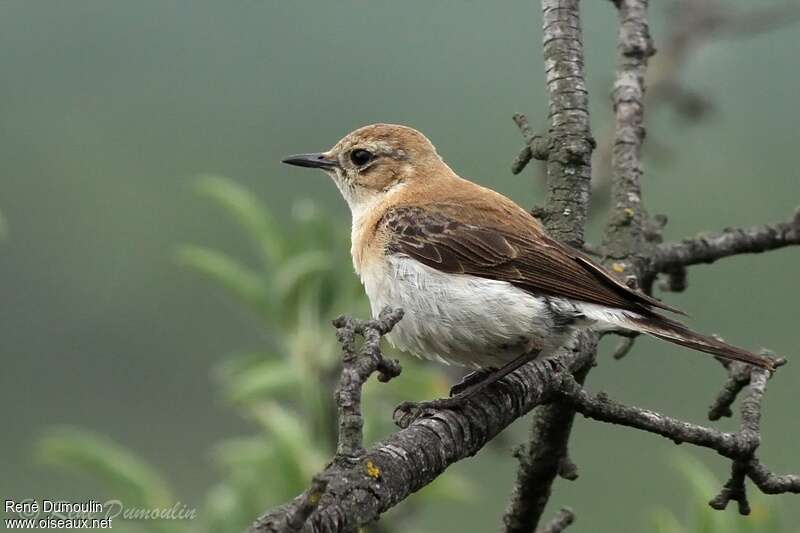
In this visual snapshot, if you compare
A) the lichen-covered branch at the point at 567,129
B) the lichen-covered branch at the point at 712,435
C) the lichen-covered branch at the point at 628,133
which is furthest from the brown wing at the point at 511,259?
the lichen-covered branch at the point at 712,435

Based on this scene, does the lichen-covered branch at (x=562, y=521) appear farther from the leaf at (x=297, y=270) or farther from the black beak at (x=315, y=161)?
the black beak at (x=315, y=161)

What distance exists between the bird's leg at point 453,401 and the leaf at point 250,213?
1596mm

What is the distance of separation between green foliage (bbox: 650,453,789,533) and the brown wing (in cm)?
79

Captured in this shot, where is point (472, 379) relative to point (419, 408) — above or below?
above

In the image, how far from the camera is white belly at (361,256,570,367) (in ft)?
15.1

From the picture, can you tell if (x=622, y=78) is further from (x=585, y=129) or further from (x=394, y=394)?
(x=394, y=394)

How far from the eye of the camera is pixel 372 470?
2852 mm

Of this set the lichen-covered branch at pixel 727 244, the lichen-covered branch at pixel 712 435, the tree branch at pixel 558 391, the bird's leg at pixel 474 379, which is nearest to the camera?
the tree branch at pixel 558 391

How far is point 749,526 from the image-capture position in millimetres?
4914

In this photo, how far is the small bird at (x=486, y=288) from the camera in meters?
4.60

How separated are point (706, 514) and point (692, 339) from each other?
0.85 metres

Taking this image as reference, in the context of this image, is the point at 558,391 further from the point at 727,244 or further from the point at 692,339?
the point at 727,244

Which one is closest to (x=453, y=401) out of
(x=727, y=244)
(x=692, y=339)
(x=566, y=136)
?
(x=692, y=339)

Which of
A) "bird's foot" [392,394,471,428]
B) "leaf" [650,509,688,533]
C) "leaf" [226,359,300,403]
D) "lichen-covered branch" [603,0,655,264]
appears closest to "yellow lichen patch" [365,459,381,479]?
"bird's foot" [392,394,471,428]
